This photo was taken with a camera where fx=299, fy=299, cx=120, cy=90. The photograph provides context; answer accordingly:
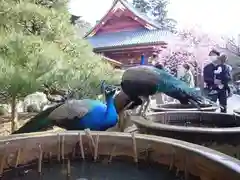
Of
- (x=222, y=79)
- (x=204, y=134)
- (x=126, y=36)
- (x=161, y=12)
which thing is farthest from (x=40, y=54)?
(x=161, y=12)

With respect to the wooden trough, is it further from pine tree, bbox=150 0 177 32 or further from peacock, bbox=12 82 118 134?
pine tree, bbox=150 0 177 32

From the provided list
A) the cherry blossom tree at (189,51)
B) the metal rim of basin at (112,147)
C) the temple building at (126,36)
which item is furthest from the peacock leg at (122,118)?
the cherry blossom tree at (189,51)

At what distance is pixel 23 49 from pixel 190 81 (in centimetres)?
382

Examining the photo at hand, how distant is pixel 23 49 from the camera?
413cm

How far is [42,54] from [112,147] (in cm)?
282

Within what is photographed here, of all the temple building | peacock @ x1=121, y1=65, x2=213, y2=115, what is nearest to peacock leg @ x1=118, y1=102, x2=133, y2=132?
peacock @ x1=121, y1=65, x2=213, y2=115

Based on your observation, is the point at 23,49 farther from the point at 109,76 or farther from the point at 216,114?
the point at 216,114

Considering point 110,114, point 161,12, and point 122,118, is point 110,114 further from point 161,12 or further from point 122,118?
point 161,12

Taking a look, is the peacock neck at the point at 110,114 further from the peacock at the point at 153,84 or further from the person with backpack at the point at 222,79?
the person with backpack at the point at 222,79

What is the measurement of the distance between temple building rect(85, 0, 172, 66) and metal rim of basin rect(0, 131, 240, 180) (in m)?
10.9

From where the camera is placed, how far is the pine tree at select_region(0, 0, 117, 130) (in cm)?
392

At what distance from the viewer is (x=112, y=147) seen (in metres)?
1.54

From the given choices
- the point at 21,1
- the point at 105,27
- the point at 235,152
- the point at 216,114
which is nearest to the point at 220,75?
the point at 216,114

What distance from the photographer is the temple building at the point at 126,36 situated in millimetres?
12914
